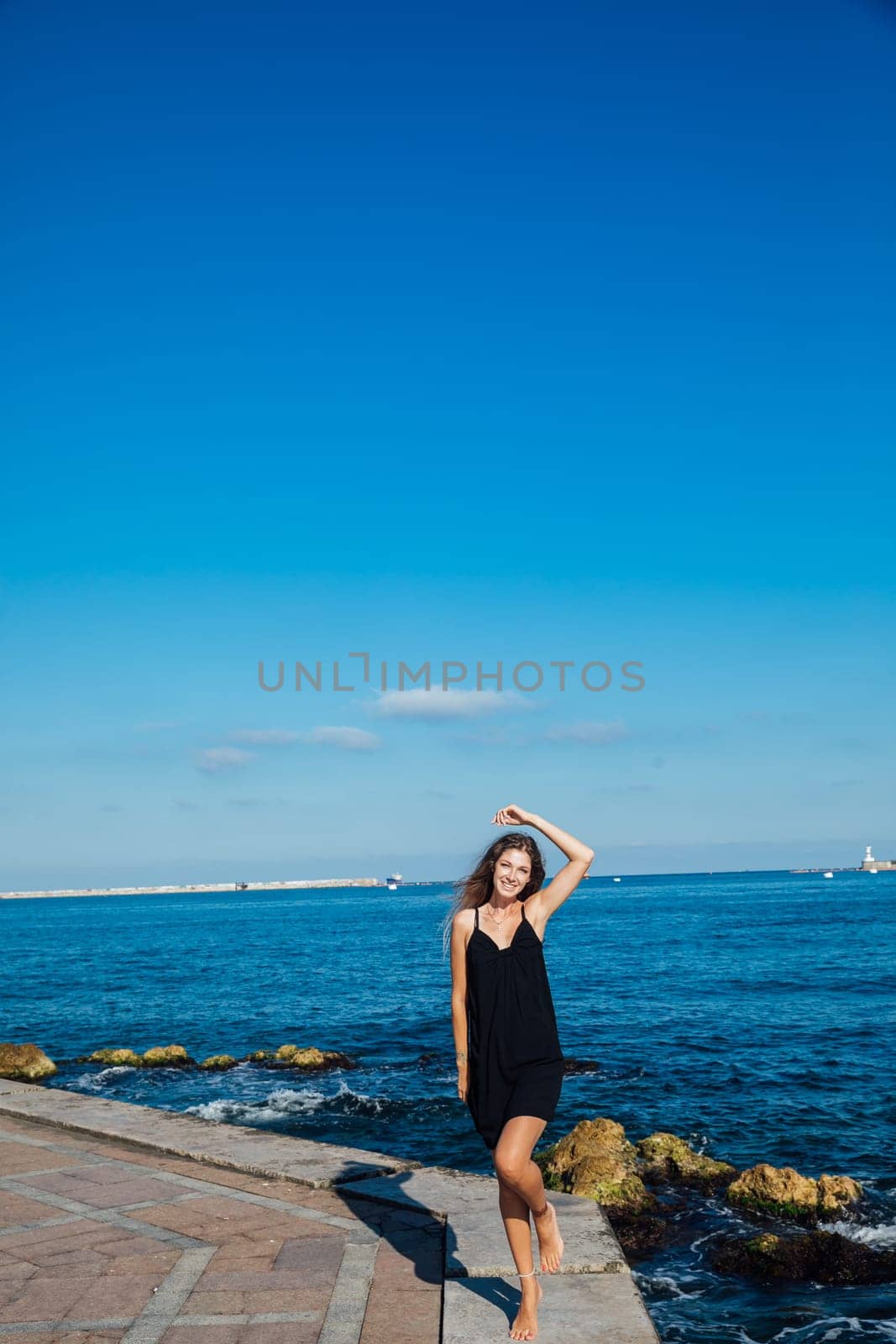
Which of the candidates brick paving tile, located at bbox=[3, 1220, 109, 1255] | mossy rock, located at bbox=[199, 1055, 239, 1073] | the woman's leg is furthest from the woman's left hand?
mossy rock, located at bbox=[199, 1055, 239, 1073]

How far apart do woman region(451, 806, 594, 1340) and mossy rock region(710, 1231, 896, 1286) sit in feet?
13.9

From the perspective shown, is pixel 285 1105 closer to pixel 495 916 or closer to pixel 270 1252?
pixel 270 1252

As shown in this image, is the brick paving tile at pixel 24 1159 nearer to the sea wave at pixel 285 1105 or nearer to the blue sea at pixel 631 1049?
the blue sea at pixel 631 1049

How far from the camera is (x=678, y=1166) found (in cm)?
1104

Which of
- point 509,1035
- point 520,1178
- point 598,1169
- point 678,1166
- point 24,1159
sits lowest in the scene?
point 678,1166

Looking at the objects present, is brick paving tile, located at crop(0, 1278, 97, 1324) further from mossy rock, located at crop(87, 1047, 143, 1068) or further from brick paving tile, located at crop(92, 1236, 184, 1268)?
mossy rock, located at crop(87, 1047, 143, 1068)

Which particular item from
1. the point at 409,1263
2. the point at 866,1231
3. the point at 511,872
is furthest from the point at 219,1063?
the point at 511,872

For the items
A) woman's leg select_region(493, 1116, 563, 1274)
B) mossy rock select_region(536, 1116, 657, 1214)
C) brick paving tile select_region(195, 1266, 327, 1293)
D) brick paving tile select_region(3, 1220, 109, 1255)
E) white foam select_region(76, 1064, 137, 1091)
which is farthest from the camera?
white foam select_region(76, 1064, 137, 1091)

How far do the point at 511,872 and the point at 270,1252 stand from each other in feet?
9.40

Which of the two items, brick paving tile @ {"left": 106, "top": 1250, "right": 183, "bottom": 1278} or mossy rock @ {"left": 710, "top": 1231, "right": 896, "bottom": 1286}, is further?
mossy rock @ {"left": 710, "top": 1231, "right": 896, "bottom": 1286}

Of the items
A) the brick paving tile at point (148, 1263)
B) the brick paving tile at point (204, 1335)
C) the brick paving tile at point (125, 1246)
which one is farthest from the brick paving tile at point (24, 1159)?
the brick paving tile at point (204, 1335)

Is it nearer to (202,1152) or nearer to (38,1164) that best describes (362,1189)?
(202,1152)

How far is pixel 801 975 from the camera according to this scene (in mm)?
33906

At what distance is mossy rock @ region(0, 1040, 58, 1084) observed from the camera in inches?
667
